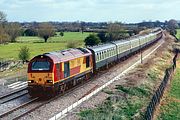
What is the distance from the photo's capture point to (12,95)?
29.2 m

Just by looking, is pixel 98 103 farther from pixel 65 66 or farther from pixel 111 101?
pixel 65 66

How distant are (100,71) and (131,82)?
5961mm

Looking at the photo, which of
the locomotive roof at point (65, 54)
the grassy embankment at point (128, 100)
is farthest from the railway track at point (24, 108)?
the grassy embankment at point (128, 100)

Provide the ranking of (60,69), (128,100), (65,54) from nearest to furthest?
1. (60,69)
2. (128,100)
3. (65,54)

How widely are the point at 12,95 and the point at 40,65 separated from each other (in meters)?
3.77

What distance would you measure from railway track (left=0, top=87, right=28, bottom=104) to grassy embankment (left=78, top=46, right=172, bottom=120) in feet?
20.3

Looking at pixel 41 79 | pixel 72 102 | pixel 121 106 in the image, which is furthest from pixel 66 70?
pixel 121 106

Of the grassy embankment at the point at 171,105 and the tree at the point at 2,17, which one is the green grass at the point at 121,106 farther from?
the tree at the point at 2,17

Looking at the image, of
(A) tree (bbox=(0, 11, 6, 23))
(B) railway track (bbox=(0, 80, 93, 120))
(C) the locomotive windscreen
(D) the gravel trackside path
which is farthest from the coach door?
(A) tree (bbox=(0, 11, 6, 23))

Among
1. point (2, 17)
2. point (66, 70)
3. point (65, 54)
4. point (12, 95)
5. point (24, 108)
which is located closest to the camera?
point (24, 108)

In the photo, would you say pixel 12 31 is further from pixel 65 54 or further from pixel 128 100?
pixel 128 100

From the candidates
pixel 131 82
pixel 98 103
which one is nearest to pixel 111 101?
pixel 98 103

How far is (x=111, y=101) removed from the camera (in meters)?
27.6

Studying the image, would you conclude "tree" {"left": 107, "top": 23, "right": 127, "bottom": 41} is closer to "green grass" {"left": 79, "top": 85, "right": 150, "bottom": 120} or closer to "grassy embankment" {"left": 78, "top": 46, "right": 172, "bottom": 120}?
"grassy embankment" {"left": 78, "top": 46, "right": 172, "bottom": 120}
